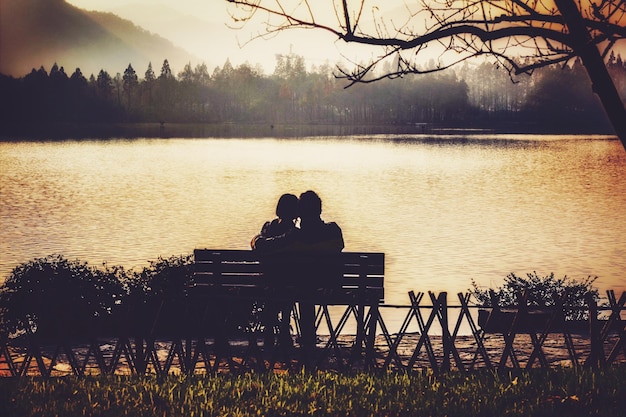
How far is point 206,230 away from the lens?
37938 millimetres

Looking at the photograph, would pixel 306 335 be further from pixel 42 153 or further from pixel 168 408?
pixel 42 153

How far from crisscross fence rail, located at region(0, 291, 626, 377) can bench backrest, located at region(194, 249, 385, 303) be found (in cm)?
34

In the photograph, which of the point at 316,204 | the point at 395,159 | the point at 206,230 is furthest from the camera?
the point at 395,159

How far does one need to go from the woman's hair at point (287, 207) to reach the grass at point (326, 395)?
2.38 meters

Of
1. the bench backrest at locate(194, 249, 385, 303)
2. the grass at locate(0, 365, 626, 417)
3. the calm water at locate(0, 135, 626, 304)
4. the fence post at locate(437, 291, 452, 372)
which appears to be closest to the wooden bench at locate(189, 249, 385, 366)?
the bench backrest at locate(194, 249, 385, 303)

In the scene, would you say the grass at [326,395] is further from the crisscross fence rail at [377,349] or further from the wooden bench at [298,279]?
the wooden bench at [298,279]

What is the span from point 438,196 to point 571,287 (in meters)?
40.9

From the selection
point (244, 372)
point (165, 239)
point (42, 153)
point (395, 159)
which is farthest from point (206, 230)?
point (42, 153)

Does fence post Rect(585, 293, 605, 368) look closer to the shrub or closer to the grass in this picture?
the grass

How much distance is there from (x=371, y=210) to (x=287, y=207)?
3603 cm

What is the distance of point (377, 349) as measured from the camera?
11453mm

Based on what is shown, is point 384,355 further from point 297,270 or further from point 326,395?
point 326,395

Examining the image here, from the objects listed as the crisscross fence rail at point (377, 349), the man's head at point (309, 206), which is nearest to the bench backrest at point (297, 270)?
the crisscross fence rail at point (377, 349)

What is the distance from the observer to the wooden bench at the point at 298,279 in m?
10.3
